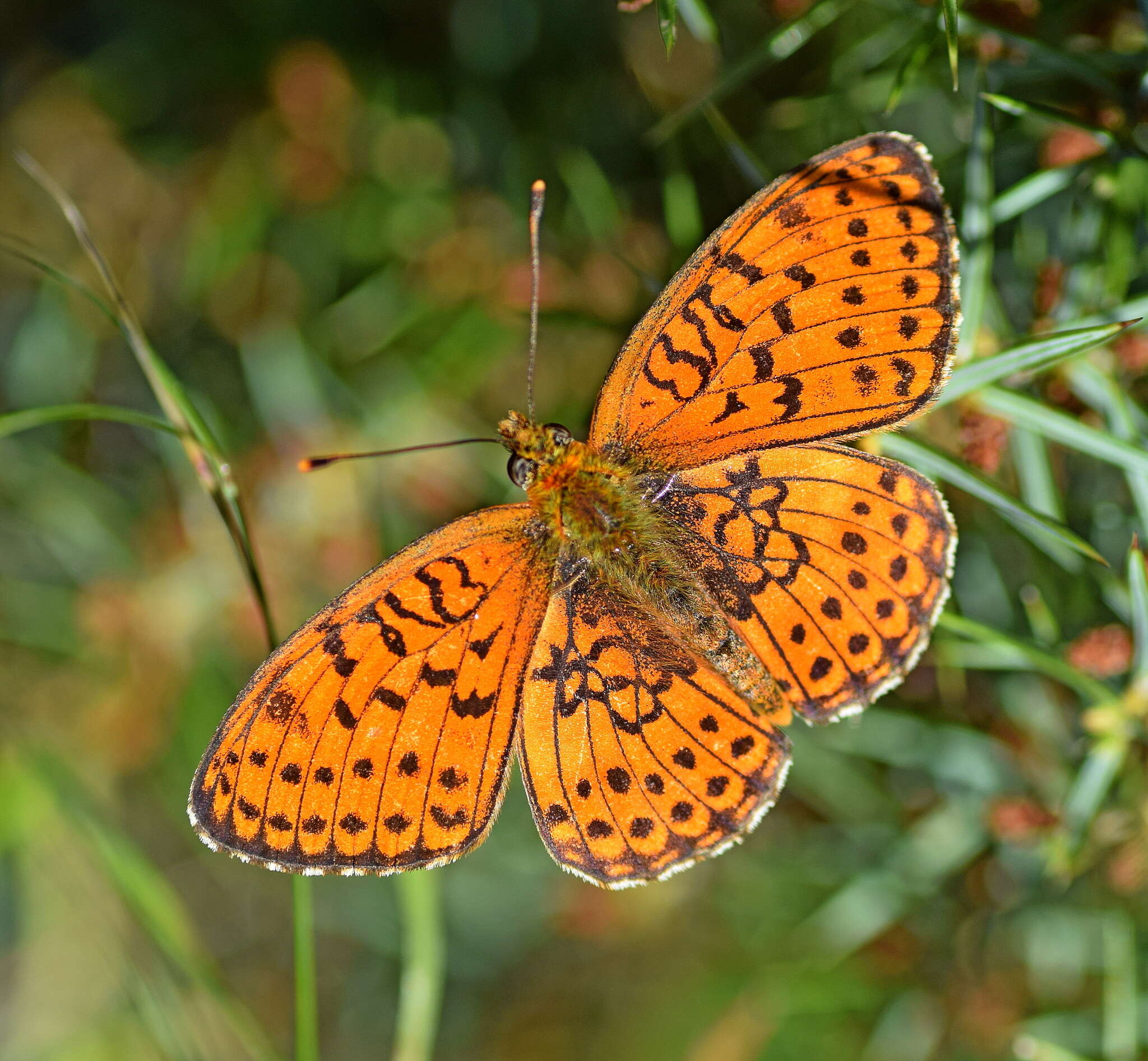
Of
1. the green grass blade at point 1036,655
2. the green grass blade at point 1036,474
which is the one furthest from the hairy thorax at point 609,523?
the green grass blade at point 1036,474

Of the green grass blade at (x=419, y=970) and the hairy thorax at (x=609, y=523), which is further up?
the hairy thorax at (x=609, y=523)

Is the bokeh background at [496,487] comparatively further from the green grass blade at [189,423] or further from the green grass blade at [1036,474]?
the green grass blade at [189,423]

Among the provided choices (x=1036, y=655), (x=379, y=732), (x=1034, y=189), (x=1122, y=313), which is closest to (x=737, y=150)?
(x=1034, y=189)

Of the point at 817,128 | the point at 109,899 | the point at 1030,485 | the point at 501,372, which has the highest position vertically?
the point at 817,128

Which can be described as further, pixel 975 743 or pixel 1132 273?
pixel 975 743

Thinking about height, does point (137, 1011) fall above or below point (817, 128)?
below

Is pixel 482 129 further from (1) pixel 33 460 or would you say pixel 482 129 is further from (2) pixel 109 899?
(2) pixel 109 899

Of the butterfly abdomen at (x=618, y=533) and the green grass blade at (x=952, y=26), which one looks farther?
the butterfly abdomen at (x=618, y=533)

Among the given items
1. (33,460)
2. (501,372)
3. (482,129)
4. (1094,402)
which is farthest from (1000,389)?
(33,460)
